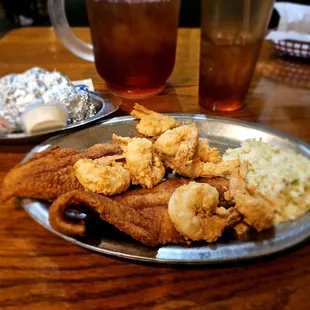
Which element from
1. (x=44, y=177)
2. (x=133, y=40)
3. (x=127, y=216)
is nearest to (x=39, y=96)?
(x=133, y=40)

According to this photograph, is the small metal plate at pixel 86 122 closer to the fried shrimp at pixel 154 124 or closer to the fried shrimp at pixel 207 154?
the fried shrimp at pixel 154 124

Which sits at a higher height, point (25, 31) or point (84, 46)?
point (84, 46)

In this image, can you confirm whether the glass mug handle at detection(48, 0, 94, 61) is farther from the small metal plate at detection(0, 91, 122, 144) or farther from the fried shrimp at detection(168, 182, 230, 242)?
the fried shrimp at detection(168, 182, 230, 242)

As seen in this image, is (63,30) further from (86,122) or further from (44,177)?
(44,177)

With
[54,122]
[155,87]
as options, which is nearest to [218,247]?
[54,122]

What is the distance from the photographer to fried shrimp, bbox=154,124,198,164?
681 mm

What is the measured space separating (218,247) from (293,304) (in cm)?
12

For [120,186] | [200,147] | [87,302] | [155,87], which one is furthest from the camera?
[155,87]

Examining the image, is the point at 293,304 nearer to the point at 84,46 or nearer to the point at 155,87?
the point at 155,87

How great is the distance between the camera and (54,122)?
85 centimetres

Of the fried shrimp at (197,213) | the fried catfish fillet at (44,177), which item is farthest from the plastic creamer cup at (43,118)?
the fried shrimp at (197,213)

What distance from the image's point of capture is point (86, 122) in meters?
0.87

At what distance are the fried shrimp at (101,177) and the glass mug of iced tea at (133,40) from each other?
45 cm

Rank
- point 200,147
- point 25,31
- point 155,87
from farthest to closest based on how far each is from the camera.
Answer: point 25,31, point 155,87, point 200,147
